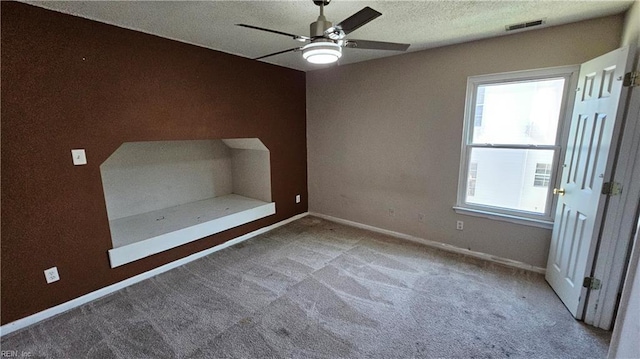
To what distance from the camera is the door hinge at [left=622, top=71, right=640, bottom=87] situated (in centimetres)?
180

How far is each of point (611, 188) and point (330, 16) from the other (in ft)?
8.20

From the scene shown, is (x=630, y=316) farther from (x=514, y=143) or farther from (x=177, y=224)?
(x=177, y=224)

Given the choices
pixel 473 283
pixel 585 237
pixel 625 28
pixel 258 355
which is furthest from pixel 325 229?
pixel 625 28

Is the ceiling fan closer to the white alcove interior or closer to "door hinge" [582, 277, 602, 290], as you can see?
the white alcove interior

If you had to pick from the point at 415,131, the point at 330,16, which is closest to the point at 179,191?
the point at 330,16

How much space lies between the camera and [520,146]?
9.32 feet

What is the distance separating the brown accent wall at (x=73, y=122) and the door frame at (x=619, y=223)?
3716 millimetres

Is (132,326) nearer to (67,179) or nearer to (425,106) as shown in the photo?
(67,179)

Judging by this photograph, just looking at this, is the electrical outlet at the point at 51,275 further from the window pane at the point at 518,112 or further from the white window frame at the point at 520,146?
the window pane at the point at 518,112

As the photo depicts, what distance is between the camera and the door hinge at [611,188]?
1.90 m

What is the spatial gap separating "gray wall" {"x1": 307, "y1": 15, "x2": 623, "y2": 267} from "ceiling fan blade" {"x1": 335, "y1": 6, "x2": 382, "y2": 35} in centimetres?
195

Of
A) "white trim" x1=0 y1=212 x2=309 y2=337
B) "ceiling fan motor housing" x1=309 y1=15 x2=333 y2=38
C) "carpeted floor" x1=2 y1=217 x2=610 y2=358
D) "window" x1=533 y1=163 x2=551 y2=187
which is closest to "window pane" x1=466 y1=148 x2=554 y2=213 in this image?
"window" x1=533 y1=163 x2=551 y2=187

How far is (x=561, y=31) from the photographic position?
248cm

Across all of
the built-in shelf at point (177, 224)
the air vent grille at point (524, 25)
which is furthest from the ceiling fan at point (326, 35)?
the built-in shelf at point (177, 224)
